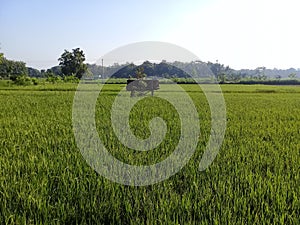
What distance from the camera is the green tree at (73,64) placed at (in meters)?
51.3

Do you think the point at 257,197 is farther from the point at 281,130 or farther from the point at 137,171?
the point at 281,130

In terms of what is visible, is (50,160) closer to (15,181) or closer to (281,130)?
(15,181)

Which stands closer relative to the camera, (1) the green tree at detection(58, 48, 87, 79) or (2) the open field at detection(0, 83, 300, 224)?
(2) the open field at detection(0, 83, 300, 224)

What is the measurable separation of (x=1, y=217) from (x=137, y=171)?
112 cm

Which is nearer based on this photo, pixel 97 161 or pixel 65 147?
pixel 97 161

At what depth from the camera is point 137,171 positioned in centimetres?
258

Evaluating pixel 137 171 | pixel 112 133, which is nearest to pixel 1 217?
pixel 137 171

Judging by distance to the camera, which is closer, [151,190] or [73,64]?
[151,190]

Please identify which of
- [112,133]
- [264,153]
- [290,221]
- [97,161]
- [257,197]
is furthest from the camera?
[112,133]

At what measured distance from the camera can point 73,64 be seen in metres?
51.8

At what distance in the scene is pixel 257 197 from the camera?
6.71ft

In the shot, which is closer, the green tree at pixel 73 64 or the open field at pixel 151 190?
the open field at pixel 151 190

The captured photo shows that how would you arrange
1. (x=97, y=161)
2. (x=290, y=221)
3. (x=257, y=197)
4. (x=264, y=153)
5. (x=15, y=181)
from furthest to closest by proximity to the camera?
1. (x=264, y=153)
2. (x=97, y=161)
3. (x=15, y=181)
4. (x=257, y=197)
5. (x=290, y=221)

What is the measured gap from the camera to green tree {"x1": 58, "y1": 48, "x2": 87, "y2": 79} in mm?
51312
